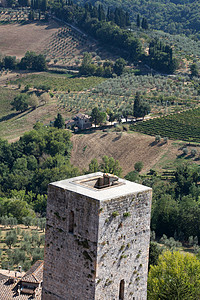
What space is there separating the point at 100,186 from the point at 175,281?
10.6m

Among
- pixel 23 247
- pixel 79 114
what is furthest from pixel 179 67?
pixel 23 247

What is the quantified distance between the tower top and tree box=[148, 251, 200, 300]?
9960mm

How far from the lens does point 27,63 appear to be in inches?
5709

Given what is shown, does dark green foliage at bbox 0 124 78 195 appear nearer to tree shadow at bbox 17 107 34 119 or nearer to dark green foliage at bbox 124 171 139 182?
dark green foliage at bbox 124 171 139 182

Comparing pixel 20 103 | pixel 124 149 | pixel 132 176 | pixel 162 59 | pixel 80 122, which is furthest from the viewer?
pixel 162 59

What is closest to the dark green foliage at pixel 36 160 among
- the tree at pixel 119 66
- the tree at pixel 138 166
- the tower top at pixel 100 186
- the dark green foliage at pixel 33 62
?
the tree at pixel 138 166

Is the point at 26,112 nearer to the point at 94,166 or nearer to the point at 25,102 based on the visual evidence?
the point at 25,102

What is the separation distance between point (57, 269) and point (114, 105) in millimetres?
92902

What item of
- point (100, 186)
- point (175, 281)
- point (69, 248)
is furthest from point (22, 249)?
point (69, 248)

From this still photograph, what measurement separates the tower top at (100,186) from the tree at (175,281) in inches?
392

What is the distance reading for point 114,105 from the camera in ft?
363

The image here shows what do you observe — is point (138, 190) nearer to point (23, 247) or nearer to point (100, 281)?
point (100, 281)

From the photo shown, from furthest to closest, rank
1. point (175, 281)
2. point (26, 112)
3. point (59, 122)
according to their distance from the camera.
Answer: point (26, 112), point (59, 122), point (175, 281)

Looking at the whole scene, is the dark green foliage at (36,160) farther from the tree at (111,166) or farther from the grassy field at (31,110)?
the grassy field at (31,110)
